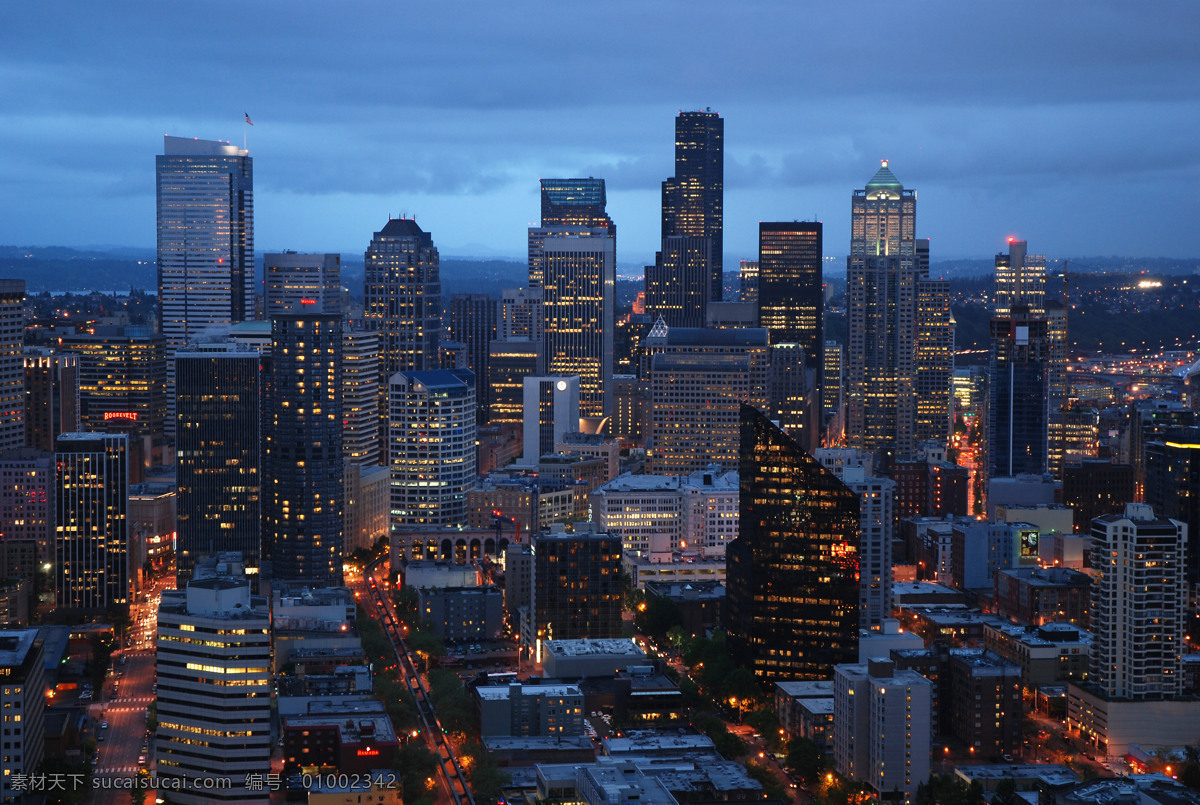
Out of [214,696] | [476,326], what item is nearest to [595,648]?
[214,696]

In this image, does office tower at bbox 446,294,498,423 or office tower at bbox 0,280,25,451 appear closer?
office tower at bbox 0,280,25,451

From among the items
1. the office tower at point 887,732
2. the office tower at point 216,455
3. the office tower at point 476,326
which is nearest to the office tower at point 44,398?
the office tower at point 216,455

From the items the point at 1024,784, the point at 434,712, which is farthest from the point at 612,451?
the point at 1024,784

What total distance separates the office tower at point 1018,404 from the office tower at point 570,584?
5695 cm

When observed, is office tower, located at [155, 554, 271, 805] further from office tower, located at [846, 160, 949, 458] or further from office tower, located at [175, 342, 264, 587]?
office tower, located at [846, 160, 949, 458]

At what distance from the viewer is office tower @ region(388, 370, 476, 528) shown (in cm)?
11950

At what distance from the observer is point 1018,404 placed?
135875 millimetres

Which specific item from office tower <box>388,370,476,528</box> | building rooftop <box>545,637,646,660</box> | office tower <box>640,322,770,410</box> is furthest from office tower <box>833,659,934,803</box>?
office tower <box>640,322,770,410</box>

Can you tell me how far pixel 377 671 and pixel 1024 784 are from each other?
31.8 meters

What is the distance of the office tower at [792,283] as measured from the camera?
614 feet

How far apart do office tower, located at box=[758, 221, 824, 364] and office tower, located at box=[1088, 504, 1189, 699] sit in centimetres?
11012

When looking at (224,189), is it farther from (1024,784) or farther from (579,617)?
(1024,784)

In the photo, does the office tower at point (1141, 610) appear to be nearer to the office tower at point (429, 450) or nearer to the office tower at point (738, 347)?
the office tower at point (429, 450)

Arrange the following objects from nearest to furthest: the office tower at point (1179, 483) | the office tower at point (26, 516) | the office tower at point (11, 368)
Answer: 1. the office tower at point (1179, 483)
2. the office tower at point (26, 516)
3. the office tower at point (11, 368)
